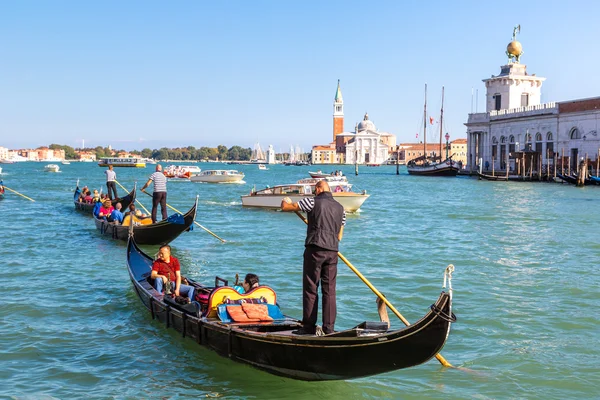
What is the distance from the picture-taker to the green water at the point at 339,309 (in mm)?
5719

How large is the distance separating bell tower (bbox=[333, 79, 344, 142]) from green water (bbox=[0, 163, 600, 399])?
433 ft

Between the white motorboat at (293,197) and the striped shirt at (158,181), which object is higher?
the striped shirt at (158,181)

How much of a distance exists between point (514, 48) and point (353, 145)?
7914 cm

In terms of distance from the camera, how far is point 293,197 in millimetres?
20828

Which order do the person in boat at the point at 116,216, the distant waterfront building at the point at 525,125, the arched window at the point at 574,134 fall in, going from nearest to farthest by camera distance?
the person in boat at the point at 116,216 → the distant waterfront building at the point at 525,125 → the arched window at the point at 574,134

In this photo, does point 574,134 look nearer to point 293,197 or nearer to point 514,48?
point 514,48

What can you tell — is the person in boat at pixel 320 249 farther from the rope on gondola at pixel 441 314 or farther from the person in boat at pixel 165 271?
the person in boat at pixel 165 271

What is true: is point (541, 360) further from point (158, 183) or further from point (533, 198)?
point (533, 198)

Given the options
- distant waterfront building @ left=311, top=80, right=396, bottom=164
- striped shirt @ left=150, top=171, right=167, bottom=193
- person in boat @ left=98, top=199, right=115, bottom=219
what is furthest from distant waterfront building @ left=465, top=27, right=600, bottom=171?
distant waterfront building @ left=311, top=80, right=396, bottom=164

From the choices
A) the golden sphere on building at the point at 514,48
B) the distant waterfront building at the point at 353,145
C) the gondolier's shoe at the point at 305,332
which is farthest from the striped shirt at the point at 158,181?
the distant waterfront building at the point at 353,145

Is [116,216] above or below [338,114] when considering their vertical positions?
below

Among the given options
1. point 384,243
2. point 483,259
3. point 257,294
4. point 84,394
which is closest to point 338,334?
point 257,294

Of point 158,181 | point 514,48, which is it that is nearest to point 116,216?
point 158,181

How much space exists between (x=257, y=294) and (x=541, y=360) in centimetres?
269
